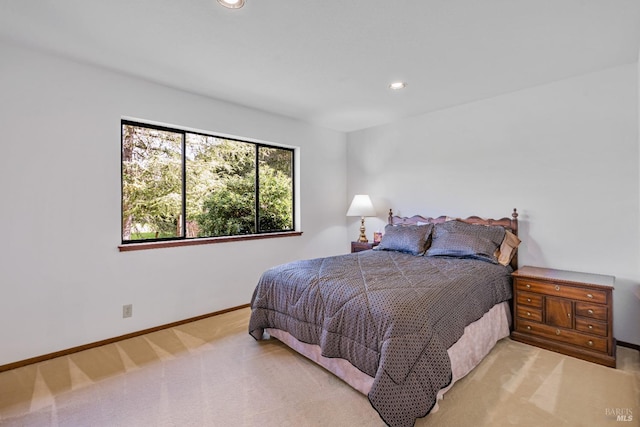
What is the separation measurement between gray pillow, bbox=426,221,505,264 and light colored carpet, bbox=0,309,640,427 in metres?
0.83

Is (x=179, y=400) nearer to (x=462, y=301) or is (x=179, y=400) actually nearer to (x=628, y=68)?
(x=462, y=301)

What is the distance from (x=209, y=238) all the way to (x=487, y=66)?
324 cm

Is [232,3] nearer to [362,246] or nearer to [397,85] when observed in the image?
[397,85]

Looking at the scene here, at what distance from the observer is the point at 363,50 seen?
2418 millimetres

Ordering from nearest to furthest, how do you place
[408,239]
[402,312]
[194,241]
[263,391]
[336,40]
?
[402,312] → [263,391] → [336,40] → [194,241] → [408,239]

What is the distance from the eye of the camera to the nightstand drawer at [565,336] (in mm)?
2371

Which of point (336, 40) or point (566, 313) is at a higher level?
point (336, 40)

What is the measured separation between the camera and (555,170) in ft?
9.96

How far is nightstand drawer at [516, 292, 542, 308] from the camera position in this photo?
2668mm

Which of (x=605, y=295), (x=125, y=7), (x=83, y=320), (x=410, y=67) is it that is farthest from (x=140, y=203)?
(x=605, y=295)

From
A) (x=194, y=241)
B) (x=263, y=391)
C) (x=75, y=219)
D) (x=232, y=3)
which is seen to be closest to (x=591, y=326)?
(x=263, y=391)

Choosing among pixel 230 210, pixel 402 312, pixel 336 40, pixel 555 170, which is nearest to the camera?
pixel 402 312

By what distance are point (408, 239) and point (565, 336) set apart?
1.57 metres

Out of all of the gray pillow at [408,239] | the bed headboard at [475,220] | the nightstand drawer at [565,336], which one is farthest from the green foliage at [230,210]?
the nightstand drawer at [565,336]
